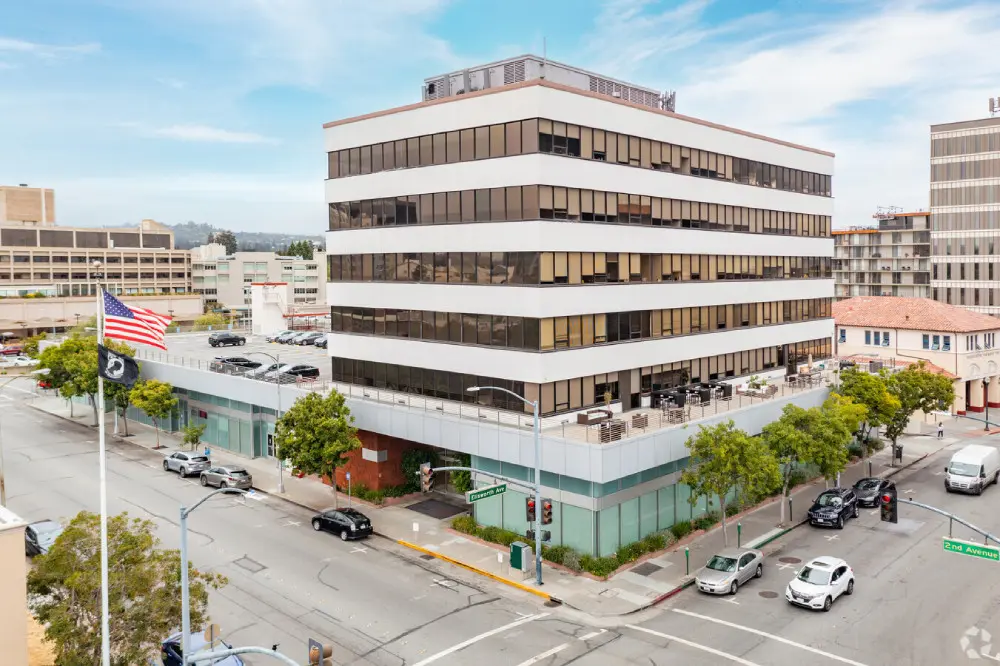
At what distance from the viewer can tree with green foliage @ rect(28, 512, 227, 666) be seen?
67.2ft

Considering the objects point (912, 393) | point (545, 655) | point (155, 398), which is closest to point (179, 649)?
point (545, 655)

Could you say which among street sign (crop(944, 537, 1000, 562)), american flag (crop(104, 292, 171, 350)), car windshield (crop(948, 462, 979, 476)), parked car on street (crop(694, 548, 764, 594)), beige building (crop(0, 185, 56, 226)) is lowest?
parked car on street (crop(694, 548, 764, 594))

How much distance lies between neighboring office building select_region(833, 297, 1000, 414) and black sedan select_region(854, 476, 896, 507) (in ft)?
89.9

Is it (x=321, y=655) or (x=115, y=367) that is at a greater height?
(x=115, y=367)

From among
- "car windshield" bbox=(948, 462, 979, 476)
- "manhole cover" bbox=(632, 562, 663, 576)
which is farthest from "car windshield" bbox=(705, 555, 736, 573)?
"car windshield" bbox=(948, 462, 979, 476)

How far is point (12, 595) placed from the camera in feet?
64.5

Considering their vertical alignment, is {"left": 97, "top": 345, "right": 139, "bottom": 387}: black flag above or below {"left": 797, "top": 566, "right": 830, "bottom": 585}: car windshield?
above

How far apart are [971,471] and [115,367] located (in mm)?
46532

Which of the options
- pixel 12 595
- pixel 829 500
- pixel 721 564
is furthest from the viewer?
pixel 829 500

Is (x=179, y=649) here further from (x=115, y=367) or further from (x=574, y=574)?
(x=574, y=574)

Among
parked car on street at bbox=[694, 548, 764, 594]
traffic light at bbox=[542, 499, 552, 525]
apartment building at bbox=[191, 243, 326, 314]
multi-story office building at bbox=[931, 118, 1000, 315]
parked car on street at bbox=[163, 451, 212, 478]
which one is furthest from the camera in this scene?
apartment building at bbox=[191, 243, 326, 314]

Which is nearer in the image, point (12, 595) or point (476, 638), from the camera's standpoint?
point (12, 595)

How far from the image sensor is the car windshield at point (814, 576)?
95.3 ft

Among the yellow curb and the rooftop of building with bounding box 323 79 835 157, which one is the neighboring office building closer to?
the rooftop of building with bounding box 323 79 835 157
